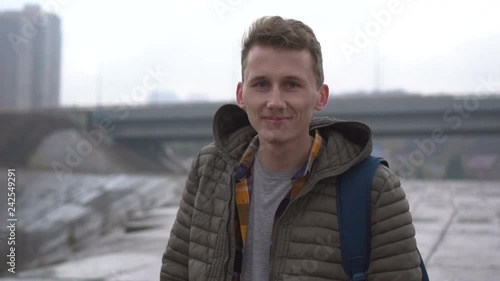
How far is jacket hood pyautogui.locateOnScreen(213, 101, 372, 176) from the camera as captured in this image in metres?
1.79

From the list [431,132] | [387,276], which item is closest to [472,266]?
[387,276]

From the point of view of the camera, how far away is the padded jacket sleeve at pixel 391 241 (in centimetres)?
166

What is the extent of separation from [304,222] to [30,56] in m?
17.1

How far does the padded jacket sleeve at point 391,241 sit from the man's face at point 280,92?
0.35 m

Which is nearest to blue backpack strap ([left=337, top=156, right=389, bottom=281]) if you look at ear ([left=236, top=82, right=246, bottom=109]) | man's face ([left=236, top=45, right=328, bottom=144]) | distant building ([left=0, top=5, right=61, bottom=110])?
man's face ([left=236, top=45, right=328, bottom=144])

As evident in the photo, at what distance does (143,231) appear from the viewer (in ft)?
30.9

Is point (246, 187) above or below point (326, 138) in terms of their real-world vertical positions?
below

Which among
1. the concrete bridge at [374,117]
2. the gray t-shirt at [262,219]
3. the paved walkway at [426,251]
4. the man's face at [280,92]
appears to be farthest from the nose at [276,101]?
the concrete bridge at [374,117]

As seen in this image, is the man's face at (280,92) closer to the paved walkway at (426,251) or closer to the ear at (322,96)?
the ear at (322,96)

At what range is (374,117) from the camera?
3045cm

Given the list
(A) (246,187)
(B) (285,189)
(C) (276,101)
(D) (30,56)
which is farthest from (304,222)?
(D) (30,56)

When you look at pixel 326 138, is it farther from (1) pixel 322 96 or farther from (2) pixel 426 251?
(2) pixel 426 251

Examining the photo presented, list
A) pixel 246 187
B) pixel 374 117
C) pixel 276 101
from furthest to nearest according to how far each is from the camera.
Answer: pixel 374 117
pixel 246 187
pixel 276 101

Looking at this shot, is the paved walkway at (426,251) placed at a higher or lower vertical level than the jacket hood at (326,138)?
lower
